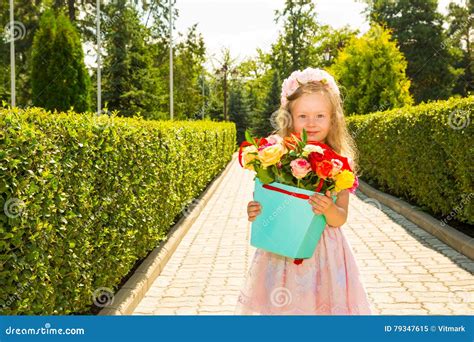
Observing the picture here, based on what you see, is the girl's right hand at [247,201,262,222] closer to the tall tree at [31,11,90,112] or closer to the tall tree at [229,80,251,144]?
the tall tree at [31,11,90,112]

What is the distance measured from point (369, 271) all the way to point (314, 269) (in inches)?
154

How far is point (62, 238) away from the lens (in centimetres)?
404

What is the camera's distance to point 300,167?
3.07 metres

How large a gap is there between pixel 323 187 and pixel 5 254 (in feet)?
5.74

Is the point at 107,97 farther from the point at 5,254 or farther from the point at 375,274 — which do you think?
the point at 5,254

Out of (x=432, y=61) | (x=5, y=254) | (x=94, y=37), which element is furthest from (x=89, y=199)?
(x=432, y=61)

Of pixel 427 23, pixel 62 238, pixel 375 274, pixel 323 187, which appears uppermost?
Result: pixel 427 23

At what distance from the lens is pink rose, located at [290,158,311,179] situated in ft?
10.1
